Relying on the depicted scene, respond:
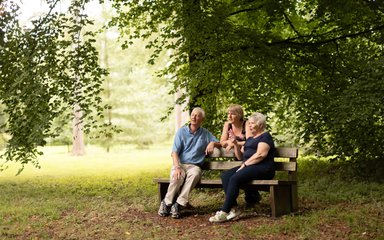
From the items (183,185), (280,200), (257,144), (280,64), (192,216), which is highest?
(280,64)

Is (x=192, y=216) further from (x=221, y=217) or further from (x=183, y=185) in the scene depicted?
(x=221, y=217)

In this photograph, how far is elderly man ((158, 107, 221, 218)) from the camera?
6973 millimetres

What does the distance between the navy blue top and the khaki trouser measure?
733mm

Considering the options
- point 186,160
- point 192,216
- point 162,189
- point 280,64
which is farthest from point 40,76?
point 280,64

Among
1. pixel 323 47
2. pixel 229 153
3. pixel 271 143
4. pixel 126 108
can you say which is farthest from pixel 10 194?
pixel 126 108

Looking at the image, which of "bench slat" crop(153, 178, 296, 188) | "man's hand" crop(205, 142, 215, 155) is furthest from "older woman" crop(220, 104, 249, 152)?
"bench slat" crop(153, 178, 296, 188)

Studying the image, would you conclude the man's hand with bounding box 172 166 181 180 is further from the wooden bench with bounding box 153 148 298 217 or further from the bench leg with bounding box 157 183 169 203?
the bench leg with bounding box 157 183 169 203

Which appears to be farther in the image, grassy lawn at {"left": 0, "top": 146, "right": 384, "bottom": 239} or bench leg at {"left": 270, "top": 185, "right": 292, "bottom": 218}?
bench leg at {"left": 270, "top": 185, "right": 292, "bottom": 218}

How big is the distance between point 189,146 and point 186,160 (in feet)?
0.68

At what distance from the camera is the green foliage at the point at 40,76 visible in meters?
8.22

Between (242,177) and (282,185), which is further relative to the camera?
(282,185)

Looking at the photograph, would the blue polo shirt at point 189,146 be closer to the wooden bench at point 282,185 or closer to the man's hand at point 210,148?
the man's hand at point 210,148

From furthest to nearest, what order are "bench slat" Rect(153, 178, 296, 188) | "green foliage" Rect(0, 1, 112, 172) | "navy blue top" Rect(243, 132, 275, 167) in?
"green foliage" Rect(0, 1, 112, 172) → "navy blue top" Rect(243, 132, 275, 167) → "bench slat" Rect(153, 178, 296, 188)

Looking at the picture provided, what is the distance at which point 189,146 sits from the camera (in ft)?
23.9
